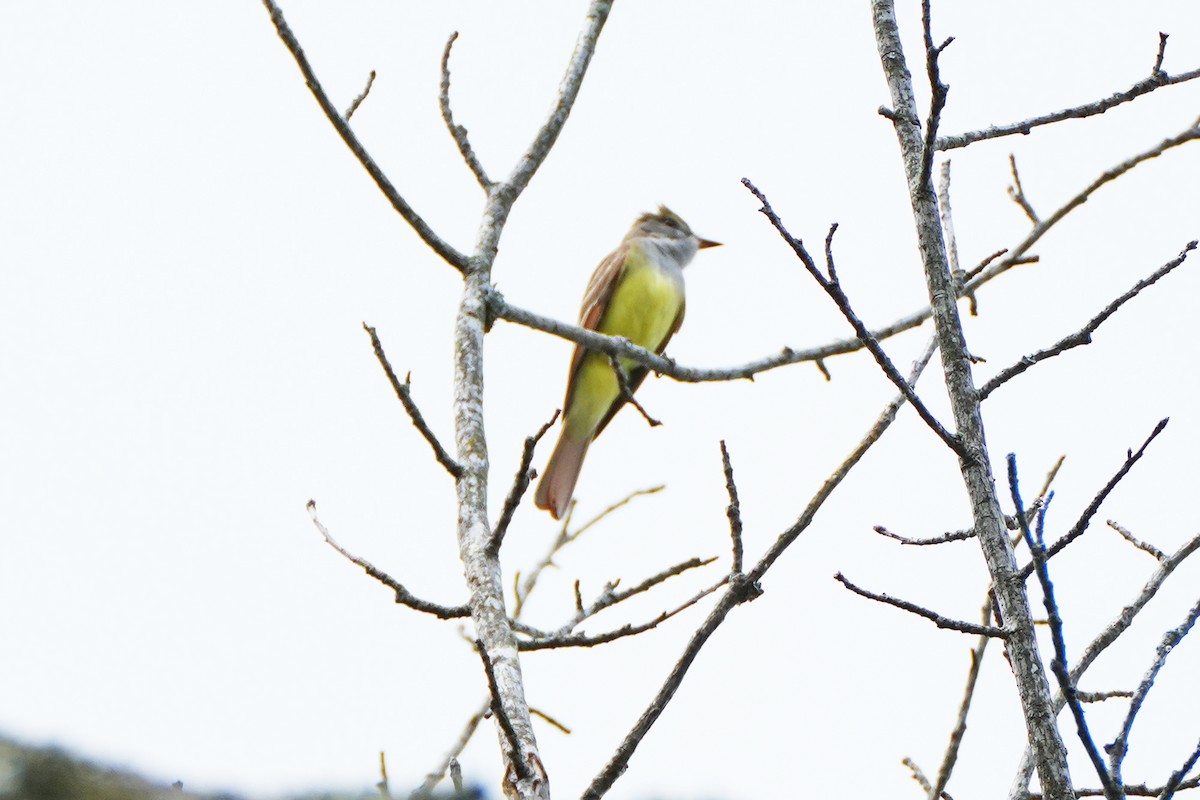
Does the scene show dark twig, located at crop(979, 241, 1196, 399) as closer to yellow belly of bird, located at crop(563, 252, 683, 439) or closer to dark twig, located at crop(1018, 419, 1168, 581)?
dark twig, located at crop(1018, 419, 1168, 581)

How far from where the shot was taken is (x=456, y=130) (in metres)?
3.58

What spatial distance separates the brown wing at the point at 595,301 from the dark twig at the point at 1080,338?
19.5 feet

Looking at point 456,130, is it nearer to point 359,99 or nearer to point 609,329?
point 359,99

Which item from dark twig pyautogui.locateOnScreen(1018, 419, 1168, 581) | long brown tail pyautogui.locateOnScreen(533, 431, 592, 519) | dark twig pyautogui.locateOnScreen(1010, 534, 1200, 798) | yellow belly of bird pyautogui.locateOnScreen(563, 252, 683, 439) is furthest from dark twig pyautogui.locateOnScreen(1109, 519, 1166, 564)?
yellow belly of bird pyautogui.locateOnScreen(563, 252, 683, 439)

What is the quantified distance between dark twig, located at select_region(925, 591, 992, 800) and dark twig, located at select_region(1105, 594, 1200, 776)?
35cm

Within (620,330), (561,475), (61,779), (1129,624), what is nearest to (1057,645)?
(1129,624)

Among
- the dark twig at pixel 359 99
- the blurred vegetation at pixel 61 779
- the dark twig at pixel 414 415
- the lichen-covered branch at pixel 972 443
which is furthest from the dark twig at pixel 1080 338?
the blurred vegetation at pixel 61 779

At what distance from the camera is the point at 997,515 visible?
2.15 metres

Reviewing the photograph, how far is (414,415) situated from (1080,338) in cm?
124

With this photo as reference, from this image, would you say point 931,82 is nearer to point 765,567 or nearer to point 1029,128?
point 1029,128

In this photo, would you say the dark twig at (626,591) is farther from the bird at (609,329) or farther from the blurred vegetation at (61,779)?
the bird at (609,329)

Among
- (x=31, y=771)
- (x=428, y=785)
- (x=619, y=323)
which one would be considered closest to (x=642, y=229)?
(x=619, y=323)

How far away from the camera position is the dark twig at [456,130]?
3.36 meters

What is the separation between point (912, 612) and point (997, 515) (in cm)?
25
